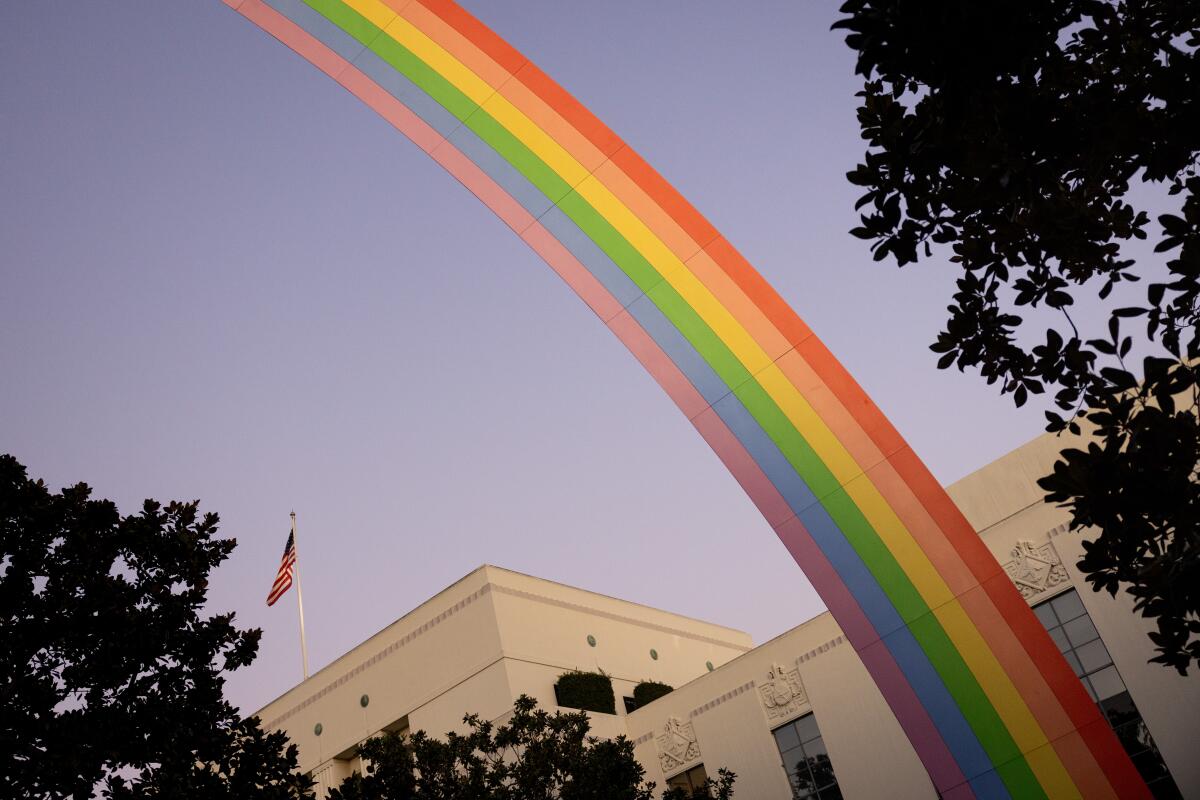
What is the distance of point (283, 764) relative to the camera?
34.4ft

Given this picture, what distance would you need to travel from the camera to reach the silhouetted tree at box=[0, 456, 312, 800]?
920cm

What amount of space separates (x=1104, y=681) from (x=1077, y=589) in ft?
6.45

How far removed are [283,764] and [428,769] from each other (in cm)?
985

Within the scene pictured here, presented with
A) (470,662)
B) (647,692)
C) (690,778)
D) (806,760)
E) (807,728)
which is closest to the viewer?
(806,760)

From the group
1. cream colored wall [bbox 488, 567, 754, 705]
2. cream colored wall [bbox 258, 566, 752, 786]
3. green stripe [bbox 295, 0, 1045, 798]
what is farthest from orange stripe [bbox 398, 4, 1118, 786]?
cream colored wall [bbox 488, 567, 754, 705]

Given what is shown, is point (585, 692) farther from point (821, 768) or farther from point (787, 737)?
point (821, 768)

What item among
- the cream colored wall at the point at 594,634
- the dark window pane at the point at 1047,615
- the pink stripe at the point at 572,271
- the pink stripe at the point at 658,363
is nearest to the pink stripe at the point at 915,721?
the pink stripe at the point at 658,363

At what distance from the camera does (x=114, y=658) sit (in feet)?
A: 32.2

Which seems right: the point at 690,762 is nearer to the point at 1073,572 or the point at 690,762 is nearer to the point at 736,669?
the point at 736,669

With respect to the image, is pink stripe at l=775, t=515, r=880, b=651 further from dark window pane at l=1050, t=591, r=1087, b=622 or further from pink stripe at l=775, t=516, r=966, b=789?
dark window pane at l=1050, t=591, r=1087, b=622

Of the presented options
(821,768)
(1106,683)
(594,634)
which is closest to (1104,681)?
(1106,683)

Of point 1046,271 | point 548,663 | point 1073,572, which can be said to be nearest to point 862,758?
point 1073,572

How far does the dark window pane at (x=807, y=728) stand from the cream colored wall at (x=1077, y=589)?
23.0 ft

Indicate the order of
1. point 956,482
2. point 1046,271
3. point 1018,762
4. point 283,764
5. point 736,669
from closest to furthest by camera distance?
point 1046,271 < point 1018,762 < point 283,764 < point 956,482 < point 736,669
